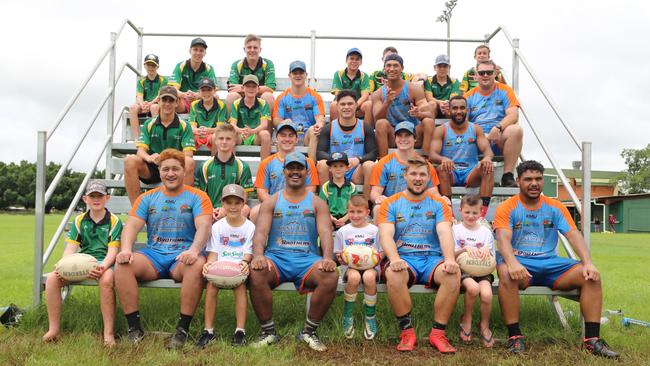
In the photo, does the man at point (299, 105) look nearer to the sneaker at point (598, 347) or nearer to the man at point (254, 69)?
the man at point (254, 69)

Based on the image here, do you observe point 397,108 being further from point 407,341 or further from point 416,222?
point 407,341

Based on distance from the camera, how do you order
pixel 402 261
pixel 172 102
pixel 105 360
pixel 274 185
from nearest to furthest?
pixel 105 360 < pixel 402 261 < pixel 274 185 < pixel 172 102

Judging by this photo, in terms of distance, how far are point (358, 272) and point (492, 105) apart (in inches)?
145

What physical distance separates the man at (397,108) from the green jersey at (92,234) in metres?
3.28

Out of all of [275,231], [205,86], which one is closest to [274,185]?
[275,231]

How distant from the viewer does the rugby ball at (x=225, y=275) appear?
4414mm

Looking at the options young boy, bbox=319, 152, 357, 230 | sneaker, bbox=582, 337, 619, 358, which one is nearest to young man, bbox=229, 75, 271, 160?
young boy, bbox=319, 152, 357, 230

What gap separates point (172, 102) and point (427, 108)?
10.5 ft

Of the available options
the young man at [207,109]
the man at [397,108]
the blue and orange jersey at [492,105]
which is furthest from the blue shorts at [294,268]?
the blue and orange jersey at [492,105]

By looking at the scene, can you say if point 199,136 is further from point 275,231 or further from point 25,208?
point 25,208

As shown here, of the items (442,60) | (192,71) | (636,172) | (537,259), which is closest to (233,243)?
(537,259)

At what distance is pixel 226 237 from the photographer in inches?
190

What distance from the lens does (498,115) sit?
7039 millimetres

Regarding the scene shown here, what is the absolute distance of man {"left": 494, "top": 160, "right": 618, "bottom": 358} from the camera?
14.8ft
